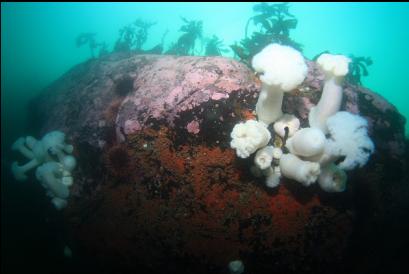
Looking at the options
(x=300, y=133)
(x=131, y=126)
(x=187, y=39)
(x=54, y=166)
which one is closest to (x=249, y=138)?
(x=300, y=133)

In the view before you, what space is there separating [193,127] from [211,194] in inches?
41.0

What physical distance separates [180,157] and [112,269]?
8.32 ft

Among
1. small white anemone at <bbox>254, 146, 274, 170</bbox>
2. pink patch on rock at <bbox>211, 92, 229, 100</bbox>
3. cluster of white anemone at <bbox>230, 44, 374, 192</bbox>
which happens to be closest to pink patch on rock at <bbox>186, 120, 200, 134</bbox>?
pink patch on rock at <bbox>211, 92, 229, 100</bbox>

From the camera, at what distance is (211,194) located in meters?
4.20

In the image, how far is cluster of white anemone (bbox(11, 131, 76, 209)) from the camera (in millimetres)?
5258

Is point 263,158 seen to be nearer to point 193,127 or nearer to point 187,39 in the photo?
point 193,127

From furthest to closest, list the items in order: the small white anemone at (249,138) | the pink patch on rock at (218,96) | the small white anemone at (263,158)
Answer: the pink patch on rock at (218,96) → the small white anemone at (263,158) → the small white anemone at (249,138)

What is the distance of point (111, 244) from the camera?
482cm

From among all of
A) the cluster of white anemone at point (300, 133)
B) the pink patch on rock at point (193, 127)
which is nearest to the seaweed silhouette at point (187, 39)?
the pink patch on rock at point (193, 127)

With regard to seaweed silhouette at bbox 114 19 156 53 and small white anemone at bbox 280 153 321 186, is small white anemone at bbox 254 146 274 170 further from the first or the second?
seaweed silhouette at bbox 114 19 156 53

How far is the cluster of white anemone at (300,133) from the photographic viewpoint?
3410 mm

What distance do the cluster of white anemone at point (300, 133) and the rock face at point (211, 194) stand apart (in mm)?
326

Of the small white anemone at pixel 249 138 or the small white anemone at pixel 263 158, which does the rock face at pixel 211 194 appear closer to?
the small white anemone at pixel 263 158

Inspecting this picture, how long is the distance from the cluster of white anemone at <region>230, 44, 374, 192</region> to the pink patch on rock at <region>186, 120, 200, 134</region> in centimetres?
75
